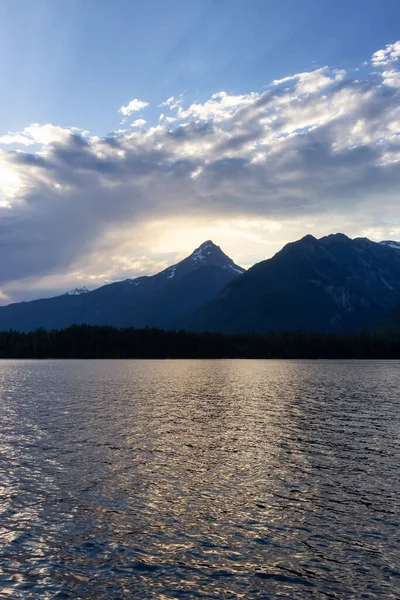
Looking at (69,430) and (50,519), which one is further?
(69,430)

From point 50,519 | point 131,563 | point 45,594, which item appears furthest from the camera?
point 50,519

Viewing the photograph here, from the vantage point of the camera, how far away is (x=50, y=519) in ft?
Answer: 107

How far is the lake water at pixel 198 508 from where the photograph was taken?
24.3 meters

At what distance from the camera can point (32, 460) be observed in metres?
48.5

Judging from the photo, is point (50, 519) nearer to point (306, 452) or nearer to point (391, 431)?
point (306, 452)

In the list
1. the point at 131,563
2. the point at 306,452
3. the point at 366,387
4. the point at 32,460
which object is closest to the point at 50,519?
the point at 131,563

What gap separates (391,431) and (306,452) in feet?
64.7

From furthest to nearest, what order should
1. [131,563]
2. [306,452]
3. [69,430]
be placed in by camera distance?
[69,430] → [306,452] → [131,563]

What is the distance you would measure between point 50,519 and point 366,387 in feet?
391

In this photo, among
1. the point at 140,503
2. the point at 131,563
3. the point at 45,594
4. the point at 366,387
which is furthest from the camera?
the point at 366,387

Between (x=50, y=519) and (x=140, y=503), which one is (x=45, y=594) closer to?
(x=50, y=519)

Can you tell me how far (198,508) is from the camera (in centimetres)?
3491

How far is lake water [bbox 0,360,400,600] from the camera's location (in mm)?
24297

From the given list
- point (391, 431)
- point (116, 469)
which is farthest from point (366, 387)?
point (116, 469)
